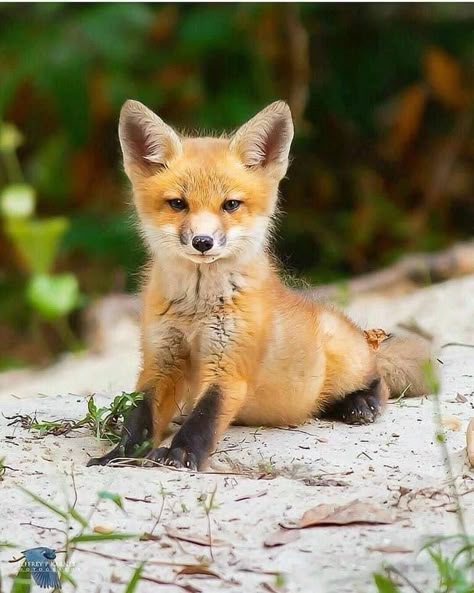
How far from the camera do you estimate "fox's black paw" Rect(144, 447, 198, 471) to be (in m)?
3.41

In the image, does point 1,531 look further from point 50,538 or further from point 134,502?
point 134,502

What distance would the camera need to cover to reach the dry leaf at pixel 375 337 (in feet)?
15.1

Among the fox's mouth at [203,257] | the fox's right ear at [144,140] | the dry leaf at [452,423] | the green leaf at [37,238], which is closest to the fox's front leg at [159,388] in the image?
the fox's mouth at [203,257]

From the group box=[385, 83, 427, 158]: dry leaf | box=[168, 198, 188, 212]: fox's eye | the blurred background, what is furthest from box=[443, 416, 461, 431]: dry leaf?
box=[385, 83, 427, 158]: dry leaf

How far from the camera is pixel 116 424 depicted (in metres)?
3.90

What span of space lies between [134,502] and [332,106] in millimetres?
7049

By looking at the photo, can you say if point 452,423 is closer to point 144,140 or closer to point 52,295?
point 144,140

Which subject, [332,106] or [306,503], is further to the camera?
[332,106]

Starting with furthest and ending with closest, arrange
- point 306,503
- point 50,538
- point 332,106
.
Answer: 1. point 332,106
2. point 306,503
3. point 50,538

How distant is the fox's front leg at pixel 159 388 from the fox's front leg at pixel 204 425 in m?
0.18

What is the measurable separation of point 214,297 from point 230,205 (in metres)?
0.32

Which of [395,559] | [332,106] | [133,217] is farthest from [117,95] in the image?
[395,559]

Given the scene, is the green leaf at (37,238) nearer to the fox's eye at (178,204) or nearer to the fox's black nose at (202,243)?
the fox's eye at (178,204)

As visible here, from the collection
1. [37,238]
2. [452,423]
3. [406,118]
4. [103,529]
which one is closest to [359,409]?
[452,423]
